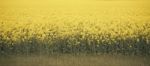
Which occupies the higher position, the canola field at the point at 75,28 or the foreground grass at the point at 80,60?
the canola field at the point at 75,28

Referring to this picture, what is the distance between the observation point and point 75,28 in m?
3.61

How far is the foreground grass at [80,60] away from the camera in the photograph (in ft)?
11.3

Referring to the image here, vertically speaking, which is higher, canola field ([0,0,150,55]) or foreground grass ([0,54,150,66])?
canola field ([0,0,150,55])

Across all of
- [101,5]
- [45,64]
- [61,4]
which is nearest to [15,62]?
[45,64]

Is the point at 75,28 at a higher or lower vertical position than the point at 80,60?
higher

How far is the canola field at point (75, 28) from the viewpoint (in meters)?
3.47

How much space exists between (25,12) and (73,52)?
2.29 feet

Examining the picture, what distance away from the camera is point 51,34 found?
11.7ft

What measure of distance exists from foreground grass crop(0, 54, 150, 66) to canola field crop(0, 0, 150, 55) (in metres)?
0.05

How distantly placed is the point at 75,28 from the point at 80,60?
341 millimetres

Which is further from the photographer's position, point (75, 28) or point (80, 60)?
point (75, 28)

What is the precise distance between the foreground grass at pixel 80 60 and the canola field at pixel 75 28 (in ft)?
0.16

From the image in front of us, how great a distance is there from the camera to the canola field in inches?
137

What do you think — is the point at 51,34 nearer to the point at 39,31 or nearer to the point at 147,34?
the point at 39,31
